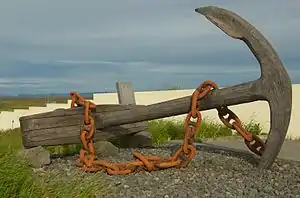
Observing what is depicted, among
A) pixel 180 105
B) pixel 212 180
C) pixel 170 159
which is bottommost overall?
pixel 212 180

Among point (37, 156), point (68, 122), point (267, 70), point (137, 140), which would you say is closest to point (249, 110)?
point (137, 140)

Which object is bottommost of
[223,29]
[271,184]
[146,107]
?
[271,184]

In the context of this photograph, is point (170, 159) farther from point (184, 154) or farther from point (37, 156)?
point (37, 156)

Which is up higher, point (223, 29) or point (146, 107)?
point (223, 29)

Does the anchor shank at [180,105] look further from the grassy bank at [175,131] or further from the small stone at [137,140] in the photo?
the grassy bank at [175,131]

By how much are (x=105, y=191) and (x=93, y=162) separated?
1574mm

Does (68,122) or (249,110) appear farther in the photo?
(249,110)

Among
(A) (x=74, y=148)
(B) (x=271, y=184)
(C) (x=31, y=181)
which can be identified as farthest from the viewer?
(A) (x=74, y=148)

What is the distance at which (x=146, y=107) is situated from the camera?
7.36m

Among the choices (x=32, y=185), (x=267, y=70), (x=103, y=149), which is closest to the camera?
(x=32, y=185)

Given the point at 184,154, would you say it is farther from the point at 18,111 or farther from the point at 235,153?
the point at 18,111

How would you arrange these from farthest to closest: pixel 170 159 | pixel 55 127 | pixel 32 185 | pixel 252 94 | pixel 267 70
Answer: pixel 55 127 < pixel 170 159 < pixel 252 94 < pixel 267 70 < pixel 32 185

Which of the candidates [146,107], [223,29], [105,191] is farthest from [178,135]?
[105,191]

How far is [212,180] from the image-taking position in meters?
6.34
